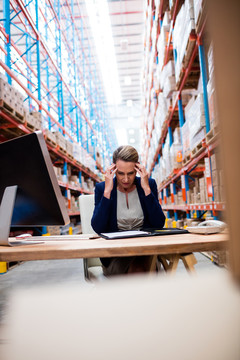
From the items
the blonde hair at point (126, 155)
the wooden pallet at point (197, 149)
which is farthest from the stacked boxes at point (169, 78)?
the blonde hair at point (126, 155)

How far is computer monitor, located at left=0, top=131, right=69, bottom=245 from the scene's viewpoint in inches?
56.1

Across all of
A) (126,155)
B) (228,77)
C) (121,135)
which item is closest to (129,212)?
(126,155)

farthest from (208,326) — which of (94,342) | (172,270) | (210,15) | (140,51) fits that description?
(140,51)

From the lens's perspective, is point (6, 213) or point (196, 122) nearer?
point (6, 213)

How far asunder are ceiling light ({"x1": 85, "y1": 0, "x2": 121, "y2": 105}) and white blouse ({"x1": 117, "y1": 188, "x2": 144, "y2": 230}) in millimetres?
10423

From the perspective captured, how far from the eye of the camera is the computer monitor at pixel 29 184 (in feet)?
4.68

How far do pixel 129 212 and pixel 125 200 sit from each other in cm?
11

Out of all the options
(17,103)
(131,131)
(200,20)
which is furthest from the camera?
(131,131)

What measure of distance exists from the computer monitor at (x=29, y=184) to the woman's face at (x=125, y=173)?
0.75 meters

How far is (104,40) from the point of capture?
562 inches

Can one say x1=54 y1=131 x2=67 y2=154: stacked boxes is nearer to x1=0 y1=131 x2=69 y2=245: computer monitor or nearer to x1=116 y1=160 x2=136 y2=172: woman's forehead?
x1=116 y1=160 x2=136 y2=172: woman's forehead

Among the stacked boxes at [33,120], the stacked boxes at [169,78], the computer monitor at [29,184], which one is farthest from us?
the stacked boxes at [169,78]

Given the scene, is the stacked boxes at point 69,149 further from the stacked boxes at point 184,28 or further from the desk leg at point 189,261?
the desk leg at point 189,261

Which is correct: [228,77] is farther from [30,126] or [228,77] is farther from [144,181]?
[30,126]
